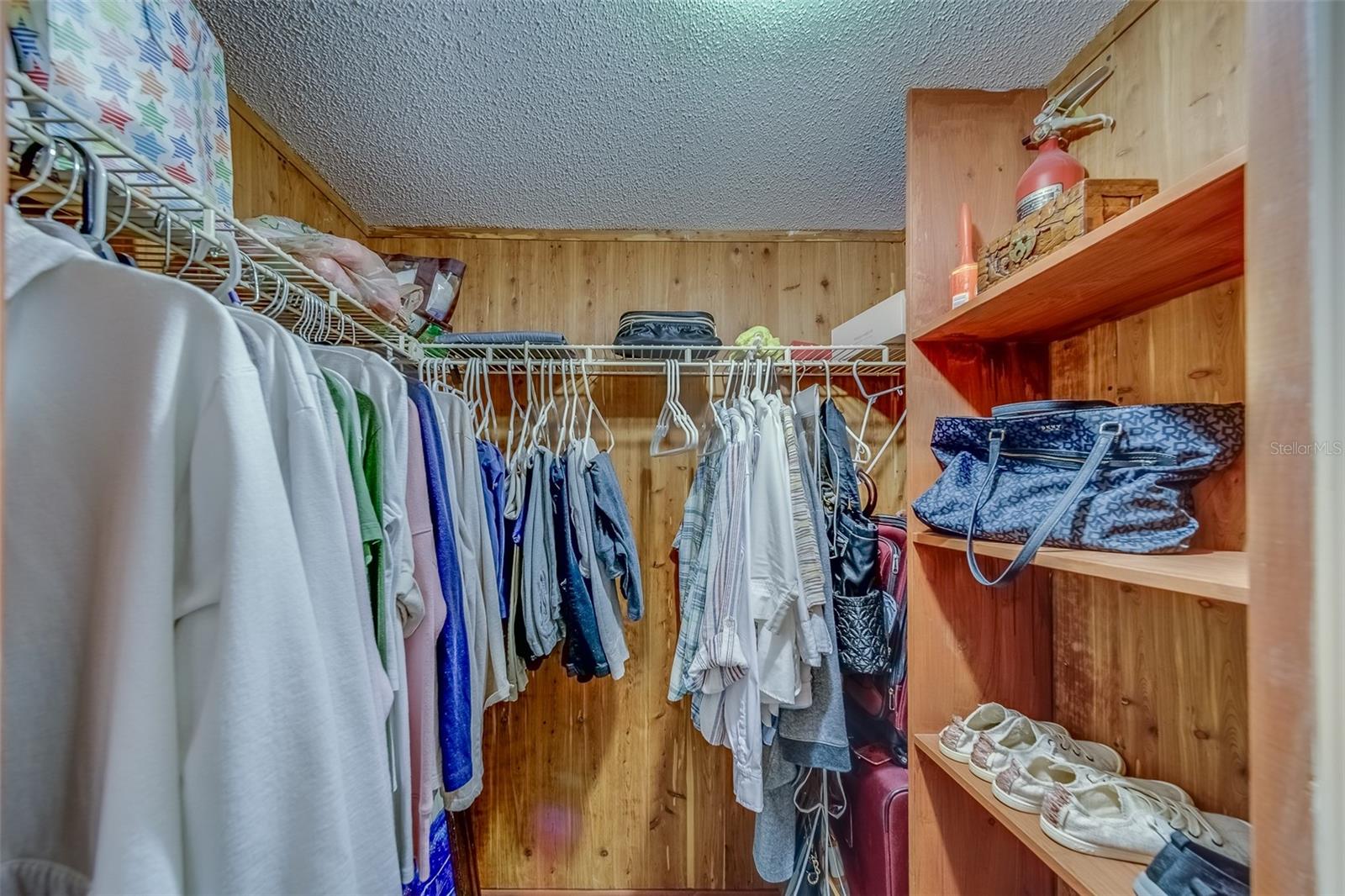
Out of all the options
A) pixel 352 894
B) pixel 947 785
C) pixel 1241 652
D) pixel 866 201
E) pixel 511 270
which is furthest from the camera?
pixel 511 270

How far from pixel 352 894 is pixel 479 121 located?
1433mm

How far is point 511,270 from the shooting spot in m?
1.66

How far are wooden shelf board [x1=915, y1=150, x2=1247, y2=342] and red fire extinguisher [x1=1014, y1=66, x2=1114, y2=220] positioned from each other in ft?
0.50

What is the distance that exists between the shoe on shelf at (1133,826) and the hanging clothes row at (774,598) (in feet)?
1.41

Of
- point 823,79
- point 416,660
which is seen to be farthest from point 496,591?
point 823,79

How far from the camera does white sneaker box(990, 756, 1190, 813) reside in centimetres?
71

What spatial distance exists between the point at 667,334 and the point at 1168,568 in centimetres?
111

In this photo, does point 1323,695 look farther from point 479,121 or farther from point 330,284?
point 479,121

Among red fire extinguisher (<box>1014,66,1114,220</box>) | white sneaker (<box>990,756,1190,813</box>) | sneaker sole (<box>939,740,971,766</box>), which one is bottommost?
sneaker sole (<box>939,740,971,766</box>)

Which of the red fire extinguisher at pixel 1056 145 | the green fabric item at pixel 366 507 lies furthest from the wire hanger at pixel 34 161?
the red fire extinguisher at pixel 1056 145

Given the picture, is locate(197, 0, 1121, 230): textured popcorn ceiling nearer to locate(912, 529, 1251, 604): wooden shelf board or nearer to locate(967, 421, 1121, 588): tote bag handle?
locate(967, 421, 1121, 588): tote bag handle

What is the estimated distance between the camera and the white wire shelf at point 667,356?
52.4 inches

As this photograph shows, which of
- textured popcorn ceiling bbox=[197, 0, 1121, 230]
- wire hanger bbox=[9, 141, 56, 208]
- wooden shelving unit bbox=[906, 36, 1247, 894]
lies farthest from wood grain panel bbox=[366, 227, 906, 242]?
wire hanger bbox=[9, 141, 56, 208]

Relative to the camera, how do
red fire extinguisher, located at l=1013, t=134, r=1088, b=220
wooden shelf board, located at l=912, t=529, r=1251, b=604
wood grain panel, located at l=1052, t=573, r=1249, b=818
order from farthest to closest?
red fire extinguisher, located at l=1013, t=134, r=1088, b=220
wood grain panel, located at l=1052, t=573, r=1249, b=818
wooden shelf board, located at l=912, t=529, r=1251, b=604
